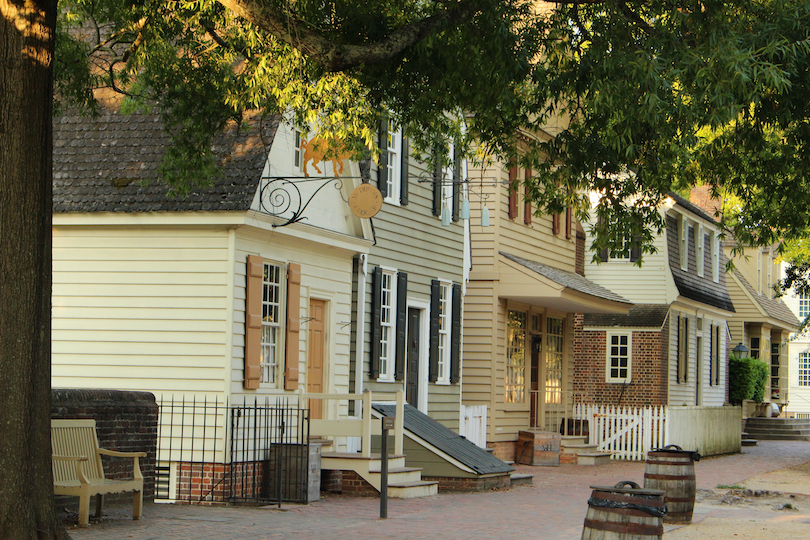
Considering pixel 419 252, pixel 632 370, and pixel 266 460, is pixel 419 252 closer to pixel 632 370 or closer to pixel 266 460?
pixel 266 460

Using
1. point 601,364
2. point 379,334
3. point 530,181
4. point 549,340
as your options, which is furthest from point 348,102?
point 601,364

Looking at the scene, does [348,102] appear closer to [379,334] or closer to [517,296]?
[379,334]

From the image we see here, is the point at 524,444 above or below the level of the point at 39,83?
below

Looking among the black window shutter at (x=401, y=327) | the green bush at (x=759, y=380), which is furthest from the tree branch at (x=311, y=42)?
the green bush at (x=759, y=380)

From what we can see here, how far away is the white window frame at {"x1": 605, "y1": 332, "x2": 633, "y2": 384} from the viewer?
29922 millimetres

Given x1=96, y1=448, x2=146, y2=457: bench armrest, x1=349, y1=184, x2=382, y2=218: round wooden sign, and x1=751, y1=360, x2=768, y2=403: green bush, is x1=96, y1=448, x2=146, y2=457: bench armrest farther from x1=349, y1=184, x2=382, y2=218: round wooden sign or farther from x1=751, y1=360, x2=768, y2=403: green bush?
x1=751, y1=360, x2=768, y2=403: green bush

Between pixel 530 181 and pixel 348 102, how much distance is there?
8.89 ft

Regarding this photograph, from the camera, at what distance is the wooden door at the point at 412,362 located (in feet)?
65.7

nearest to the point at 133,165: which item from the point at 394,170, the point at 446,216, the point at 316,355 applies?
the point at 316,355

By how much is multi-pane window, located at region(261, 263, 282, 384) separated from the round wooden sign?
1442mm

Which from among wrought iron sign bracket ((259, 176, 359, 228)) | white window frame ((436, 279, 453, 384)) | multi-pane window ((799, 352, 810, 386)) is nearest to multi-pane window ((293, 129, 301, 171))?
wrought iron sign bracket ((259, 176, 359, 228))

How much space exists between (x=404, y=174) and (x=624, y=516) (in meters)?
11.6

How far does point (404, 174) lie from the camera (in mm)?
19562

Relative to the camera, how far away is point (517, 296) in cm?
2295
